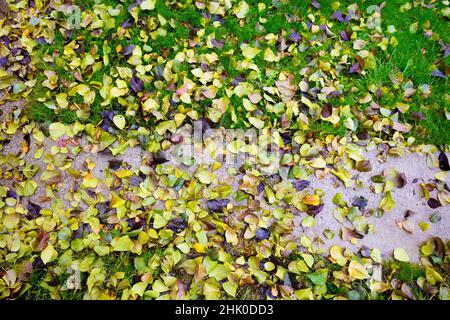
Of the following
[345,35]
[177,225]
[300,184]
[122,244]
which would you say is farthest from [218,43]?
[122,244]

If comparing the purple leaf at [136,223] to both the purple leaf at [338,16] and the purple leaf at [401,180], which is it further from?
the purple leaf at [338,16]

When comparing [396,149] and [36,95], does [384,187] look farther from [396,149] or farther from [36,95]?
[36,95]

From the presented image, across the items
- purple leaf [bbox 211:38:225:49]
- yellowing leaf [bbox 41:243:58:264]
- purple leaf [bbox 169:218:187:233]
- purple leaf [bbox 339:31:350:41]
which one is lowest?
yellowing leaf [bbox 41:243:58:264]

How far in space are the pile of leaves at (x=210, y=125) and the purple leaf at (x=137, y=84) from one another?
0.02 metres

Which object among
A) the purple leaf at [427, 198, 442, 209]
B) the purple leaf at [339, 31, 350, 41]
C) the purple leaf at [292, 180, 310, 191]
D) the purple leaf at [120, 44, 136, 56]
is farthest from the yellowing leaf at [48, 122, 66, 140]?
the purple leaf at [427, 198, 442, 209]

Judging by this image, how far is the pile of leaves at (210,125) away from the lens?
2.13 meters

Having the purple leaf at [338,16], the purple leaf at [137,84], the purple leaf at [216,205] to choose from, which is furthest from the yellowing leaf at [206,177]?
the purple leaf at [338,16]

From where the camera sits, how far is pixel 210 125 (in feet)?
8.59

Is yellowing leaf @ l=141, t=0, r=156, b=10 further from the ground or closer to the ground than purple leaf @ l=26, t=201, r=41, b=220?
further from the ground

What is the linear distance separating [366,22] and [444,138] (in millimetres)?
1239

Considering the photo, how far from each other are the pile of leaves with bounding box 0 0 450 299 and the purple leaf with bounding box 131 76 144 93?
2 centimetres

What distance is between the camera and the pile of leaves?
2133 millimetres

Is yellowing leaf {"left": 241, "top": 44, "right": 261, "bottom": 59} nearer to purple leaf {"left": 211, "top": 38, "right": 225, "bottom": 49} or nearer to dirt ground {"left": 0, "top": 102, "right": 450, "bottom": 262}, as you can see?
purple leaf {"left": 211, "top": 38, "right": 225, "bottom": 49}
